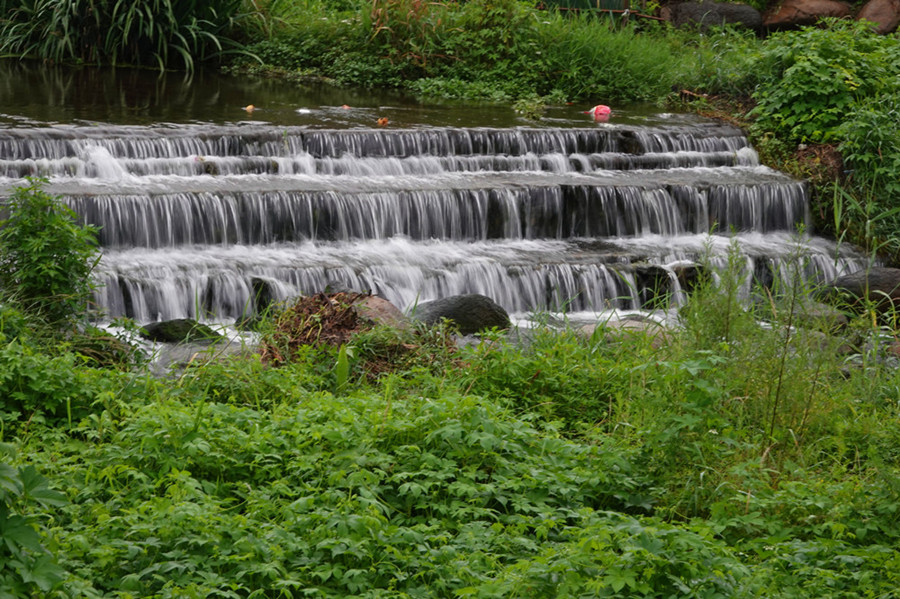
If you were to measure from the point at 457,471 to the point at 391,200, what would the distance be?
5930mm

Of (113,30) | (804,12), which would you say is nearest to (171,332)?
(113,30)

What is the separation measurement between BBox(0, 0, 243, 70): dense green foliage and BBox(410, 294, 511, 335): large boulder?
30.2ft

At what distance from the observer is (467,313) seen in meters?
7.57

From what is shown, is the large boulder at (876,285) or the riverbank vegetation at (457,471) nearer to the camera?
the riverbank vegetation at (457,471)

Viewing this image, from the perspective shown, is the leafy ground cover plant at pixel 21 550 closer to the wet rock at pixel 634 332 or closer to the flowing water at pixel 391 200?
the wet rock at pixel 634 332

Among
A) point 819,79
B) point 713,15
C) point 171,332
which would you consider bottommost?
point 171,332

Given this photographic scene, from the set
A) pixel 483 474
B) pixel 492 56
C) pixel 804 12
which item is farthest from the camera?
pixel 804 12

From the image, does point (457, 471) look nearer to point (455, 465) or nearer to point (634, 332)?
point (455, 465)

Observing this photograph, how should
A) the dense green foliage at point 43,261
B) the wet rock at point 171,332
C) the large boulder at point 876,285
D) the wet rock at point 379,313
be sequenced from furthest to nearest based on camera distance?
the large boulder at point 876,285, the wet rock at point 171,332, the wet rock at point 379,313, the dense green foliage at point 43,261

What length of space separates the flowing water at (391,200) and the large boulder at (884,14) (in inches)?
262

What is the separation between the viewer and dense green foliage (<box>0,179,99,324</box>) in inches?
249

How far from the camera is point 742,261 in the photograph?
595 centimetres

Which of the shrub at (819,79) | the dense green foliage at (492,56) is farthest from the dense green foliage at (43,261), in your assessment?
the dense green foliage at (492,56)

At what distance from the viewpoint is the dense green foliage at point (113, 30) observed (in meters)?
15.1
